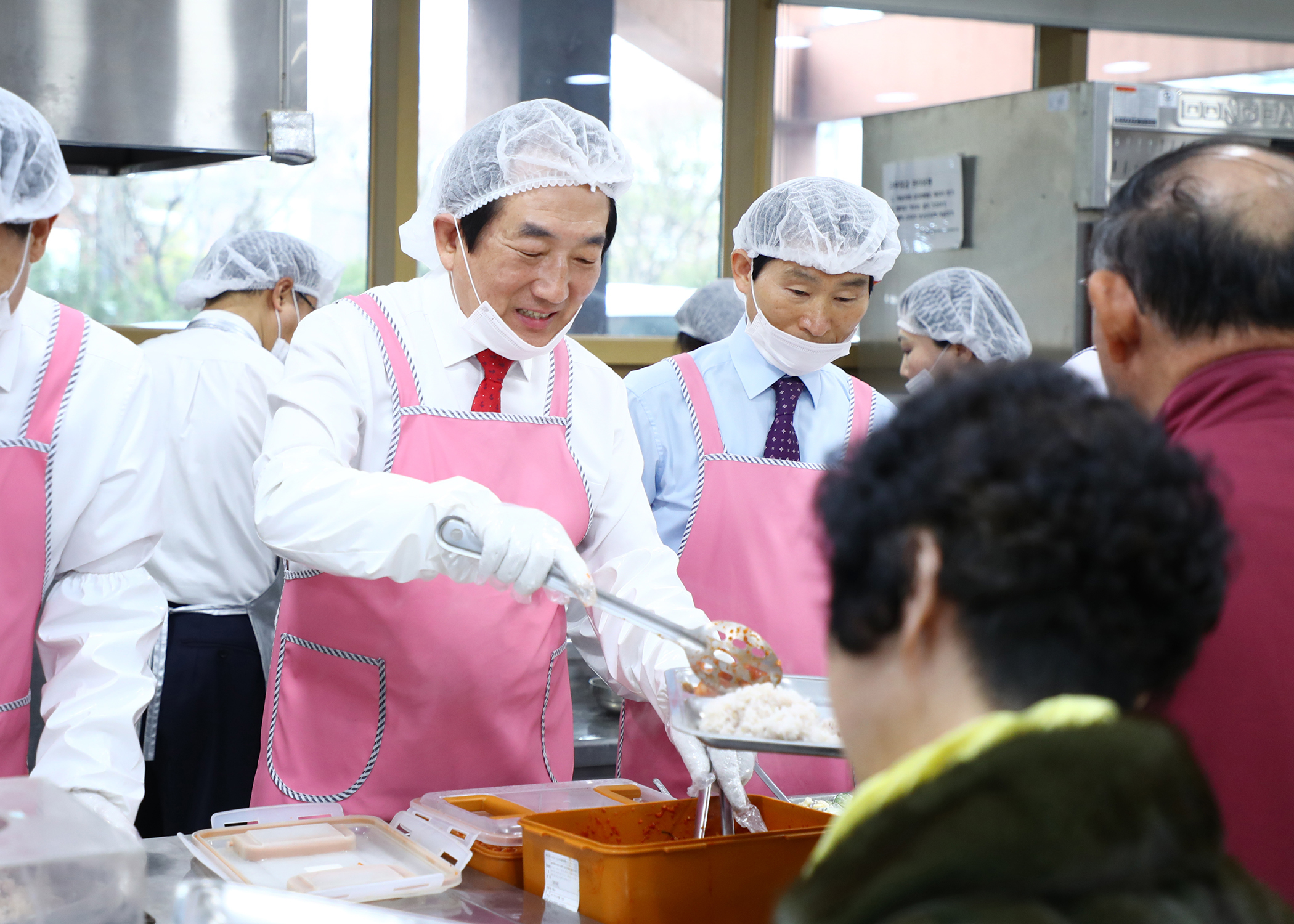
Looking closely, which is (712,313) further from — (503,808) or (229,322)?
(503,808)

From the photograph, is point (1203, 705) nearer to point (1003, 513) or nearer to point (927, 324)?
point (1003, 513)

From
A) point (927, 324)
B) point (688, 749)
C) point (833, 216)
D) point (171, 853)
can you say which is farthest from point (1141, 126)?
point (171, 853)

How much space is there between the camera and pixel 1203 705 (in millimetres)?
936

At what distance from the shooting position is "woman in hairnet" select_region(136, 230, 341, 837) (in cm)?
284

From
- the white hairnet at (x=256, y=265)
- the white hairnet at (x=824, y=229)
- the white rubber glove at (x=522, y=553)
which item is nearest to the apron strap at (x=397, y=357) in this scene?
the white rubber glove at (x=522, y=553)

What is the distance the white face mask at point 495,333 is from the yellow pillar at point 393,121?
241cm

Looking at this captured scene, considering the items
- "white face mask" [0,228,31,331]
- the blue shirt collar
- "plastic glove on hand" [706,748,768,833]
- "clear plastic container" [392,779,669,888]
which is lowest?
"clear plastic container" [392,779,669,888]

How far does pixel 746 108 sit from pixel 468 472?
10.4ft

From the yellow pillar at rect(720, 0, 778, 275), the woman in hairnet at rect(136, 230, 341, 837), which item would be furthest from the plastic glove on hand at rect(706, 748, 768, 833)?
the yellow pillar at rect(720, 0, 778, 275)

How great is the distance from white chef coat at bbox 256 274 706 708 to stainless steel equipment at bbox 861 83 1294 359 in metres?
1.87

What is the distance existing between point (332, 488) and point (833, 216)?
1192mm

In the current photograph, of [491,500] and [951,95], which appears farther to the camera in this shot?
[951,95]

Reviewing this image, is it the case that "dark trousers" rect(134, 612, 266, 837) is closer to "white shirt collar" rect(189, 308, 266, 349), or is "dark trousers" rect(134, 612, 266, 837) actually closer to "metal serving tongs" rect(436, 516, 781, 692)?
"white shirt collar" rect(189, 308, 266, 349)

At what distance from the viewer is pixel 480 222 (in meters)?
1.82
